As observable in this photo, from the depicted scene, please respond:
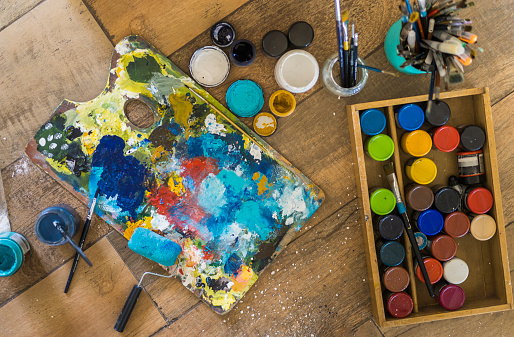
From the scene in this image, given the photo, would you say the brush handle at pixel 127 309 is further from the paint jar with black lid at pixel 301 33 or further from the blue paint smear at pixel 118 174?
the paint jar with black lid at pixel 301 33

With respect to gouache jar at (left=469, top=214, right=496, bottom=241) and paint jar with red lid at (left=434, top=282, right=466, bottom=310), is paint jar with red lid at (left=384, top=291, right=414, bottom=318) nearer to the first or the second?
paint jar with red lid at (left=434, top=282, right=466, bottom=310)

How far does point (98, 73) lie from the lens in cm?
96

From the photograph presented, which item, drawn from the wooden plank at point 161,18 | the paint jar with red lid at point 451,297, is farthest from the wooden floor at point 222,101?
the paint jar with red lid at point 451,297

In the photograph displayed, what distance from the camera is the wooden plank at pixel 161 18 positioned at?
95cm

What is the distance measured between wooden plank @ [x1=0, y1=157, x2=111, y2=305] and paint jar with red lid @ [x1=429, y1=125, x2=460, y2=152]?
3.07 feet

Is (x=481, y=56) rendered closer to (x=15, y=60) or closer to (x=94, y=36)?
(x=94, y=36)

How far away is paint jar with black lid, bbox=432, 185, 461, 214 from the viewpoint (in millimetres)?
920

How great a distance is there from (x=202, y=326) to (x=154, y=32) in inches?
33.1

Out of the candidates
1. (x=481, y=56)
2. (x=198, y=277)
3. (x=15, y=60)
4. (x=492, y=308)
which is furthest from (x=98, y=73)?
(x=492, y=308)

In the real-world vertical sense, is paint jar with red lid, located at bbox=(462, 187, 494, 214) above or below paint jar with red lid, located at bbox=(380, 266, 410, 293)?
above

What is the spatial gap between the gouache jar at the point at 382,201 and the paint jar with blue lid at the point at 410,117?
0.58ft

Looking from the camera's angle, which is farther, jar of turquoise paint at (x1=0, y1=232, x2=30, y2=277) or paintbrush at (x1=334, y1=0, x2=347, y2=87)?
jar of turquoise paint at (x1=0, y1=232, x2=30, y2=277)

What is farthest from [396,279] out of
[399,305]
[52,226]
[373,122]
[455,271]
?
[52,226]

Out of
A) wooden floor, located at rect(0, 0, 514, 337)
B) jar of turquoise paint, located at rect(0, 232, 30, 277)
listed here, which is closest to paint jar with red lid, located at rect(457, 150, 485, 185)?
wooden floor, located at rect(0, 0, 514, 337)
